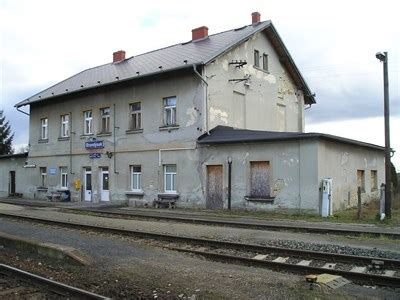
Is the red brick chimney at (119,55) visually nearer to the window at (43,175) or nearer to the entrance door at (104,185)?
the window at (43,175)

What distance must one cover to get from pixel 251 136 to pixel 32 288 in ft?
46.2

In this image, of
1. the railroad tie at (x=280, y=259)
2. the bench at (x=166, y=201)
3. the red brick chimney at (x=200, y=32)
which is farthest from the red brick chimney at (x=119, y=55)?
the railroad tie at (x=280, y=259)

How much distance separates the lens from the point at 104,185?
27.3 meters

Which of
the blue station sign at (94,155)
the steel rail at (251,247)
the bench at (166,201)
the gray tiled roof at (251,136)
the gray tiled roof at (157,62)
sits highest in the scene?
the gray tiled roof at (157,62)

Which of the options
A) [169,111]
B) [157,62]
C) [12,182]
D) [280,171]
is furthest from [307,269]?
[12,182]

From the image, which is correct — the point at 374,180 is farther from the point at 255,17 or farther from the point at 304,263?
the point at 304,263

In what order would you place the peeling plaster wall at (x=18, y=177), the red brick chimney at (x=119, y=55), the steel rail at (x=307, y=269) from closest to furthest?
the steel rail at (x=307, y=269) → the peeling plaster wall at (x=18, y=177) → the red brick chimney at (x=119, y=55)

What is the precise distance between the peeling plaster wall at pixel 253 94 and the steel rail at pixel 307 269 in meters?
13.3

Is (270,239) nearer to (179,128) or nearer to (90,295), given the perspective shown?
(90,295)

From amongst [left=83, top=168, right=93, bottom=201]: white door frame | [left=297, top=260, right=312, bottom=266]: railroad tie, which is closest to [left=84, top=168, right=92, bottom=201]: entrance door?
[left=83, top=168, right=93, bottom=201]: white door frame

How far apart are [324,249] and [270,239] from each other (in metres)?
1.88

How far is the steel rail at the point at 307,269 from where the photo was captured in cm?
744

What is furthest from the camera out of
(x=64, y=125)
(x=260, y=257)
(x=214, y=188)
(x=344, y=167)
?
(x=64, y=125)

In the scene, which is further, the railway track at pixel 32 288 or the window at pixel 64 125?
the window at pixel 64 125
